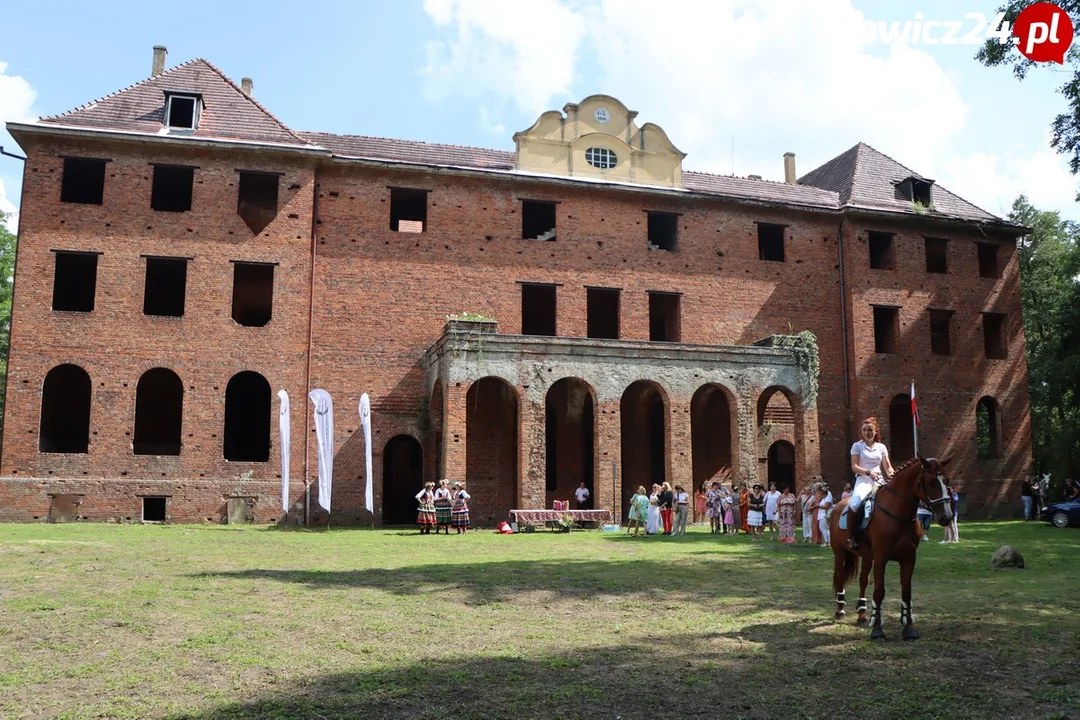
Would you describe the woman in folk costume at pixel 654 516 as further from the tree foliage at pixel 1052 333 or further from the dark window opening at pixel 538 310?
the tree foliage at pixel 1052 333

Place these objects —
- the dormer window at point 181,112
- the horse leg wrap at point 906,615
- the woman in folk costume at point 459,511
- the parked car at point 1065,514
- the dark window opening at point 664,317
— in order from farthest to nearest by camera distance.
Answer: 1. the dark window opening at point 664,317
2. the dormer window at point 181,112
3. the parked car at point 1065,514
4. the woman in folk costume at point 459,511
5. the horse leg wrap at point 906,615

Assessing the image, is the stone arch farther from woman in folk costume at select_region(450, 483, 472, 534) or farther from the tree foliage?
the tree foliage

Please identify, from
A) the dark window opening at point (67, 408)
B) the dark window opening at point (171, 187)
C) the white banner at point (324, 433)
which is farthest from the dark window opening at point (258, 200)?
the dark window opening at point (67, 408)

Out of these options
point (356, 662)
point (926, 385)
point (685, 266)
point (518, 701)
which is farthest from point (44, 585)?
point (926, 385)

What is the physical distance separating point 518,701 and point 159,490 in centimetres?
2153

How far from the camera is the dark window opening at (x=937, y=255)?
33.9 meters

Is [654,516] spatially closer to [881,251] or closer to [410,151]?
[410,151]

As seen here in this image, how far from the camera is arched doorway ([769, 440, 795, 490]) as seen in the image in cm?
3325

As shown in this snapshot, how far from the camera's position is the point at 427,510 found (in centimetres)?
2258

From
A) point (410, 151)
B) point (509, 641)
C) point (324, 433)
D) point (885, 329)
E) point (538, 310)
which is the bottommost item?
point (509, 641)

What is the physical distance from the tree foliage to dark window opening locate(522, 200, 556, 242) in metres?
20.6

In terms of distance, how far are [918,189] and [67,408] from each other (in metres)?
32.7

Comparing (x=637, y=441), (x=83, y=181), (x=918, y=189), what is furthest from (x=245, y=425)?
(x=918, y=189)

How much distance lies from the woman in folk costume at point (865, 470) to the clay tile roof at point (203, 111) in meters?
21.8
